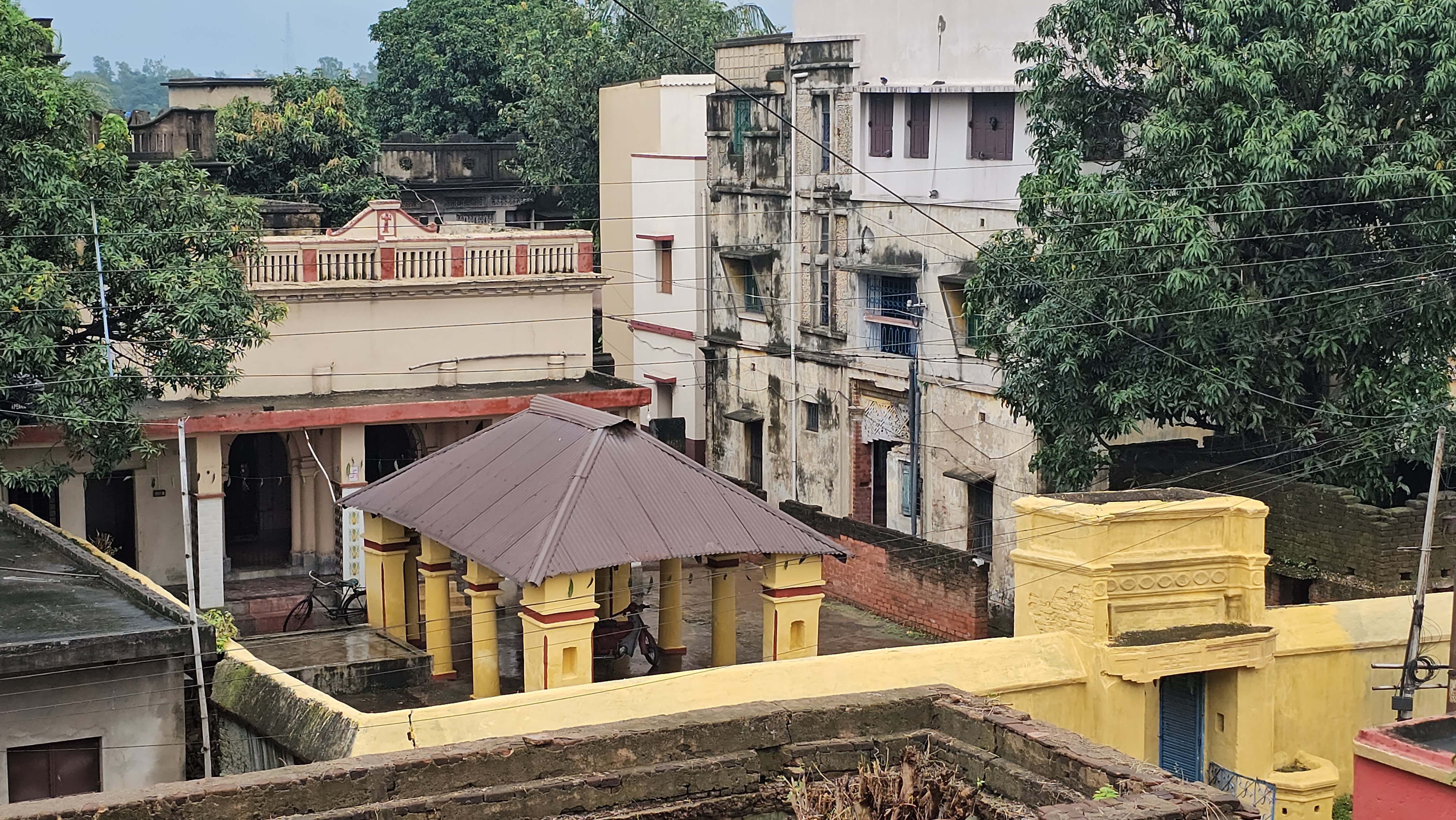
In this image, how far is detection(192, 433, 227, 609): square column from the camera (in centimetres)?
2530

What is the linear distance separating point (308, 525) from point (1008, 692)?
52.7 ft

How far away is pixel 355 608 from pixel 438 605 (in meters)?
6.40

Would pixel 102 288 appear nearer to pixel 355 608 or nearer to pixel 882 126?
pixel 355 608

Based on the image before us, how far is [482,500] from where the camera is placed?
1880cm

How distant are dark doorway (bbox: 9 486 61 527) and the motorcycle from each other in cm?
946

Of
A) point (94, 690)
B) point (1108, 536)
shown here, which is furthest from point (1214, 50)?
point (94, 690)

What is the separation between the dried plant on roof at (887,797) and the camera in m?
11.2

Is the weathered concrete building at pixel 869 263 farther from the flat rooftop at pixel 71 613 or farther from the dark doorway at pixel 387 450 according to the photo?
the flat rooftop at pixel 71 613

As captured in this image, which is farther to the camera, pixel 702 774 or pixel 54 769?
pixel 54 769

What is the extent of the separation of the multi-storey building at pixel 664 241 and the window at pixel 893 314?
18.7ft

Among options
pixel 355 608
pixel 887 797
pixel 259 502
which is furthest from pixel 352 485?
pixel 887 797

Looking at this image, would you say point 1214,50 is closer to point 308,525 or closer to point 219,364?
point 219,364

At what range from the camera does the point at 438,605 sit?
64.3ft

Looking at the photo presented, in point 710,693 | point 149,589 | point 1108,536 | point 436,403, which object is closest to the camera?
point 710,693
